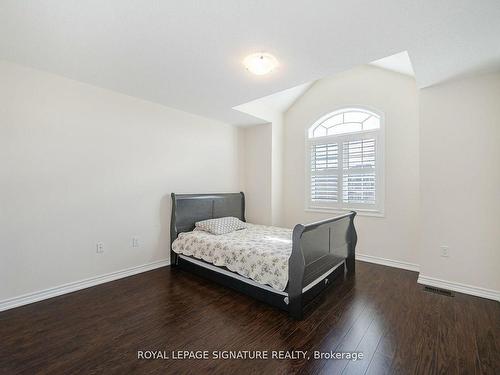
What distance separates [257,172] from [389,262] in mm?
2740

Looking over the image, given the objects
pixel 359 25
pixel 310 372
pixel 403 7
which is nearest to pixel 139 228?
pixel 310 372

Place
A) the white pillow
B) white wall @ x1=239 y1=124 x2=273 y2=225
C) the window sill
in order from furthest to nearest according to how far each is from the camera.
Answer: white wall @ x1=239 y1=124 x2=273 y2=225 < the window sill < the white pillow

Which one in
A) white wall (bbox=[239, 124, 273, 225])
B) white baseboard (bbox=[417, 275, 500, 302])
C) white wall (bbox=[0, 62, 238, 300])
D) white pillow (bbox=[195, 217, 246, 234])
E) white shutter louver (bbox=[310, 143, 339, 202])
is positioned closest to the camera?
white wall (bbox=[0, 62, 238, 300])

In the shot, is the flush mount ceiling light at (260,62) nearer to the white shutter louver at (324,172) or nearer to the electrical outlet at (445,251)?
the white shutter louver at (324,172)

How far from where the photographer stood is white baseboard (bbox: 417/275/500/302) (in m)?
2.56

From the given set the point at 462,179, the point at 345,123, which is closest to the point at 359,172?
the point at 345,123

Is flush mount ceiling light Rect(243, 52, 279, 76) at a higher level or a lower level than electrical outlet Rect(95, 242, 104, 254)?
higher

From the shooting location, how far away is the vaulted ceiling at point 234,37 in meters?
1.66

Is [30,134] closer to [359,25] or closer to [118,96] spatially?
[118,96]

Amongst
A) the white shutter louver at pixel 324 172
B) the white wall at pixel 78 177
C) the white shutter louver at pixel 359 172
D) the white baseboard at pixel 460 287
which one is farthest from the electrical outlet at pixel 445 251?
the white wall at pixel 78 177

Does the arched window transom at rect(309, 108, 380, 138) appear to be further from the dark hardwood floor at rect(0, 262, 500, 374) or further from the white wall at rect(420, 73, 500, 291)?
the dark hardwood floor at rect(0, 262, 500, 374)

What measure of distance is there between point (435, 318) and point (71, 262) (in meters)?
3.86

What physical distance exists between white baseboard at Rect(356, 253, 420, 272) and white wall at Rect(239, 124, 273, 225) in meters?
1.70

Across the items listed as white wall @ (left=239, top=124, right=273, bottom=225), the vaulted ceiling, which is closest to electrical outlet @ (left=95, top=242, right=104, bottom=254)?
the vaulted ceiling
